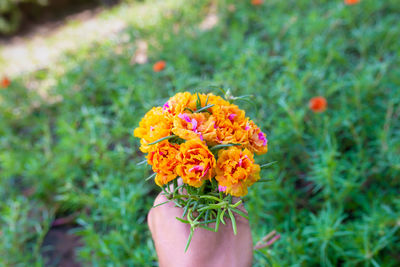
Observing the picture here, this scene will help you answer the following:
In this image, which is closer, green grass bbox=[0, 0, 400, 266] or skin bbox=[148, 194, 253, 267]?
skin bbox=[148, 194, 253, 267]

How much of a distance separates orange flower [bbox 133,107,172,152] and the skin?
0.73 ft

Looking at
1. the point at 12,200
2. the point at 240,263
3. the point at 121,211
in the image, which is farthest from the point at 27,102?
the point at 240,263

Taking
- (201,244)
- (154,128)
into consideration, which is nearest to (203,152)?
(154,128)

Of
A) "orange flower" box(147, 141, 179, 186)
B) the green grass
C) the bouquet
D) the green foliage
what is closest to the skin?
the bouquet

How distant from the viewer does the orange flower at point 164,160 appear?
28.4 inches

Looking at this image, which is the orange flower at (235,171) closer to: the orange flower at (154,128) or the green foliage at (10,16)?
the orange flower at (154,128)

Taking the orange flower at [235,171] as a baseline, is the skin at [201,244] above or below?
below

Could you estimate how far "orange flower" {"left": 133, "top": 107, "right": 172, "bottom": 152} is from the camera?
2.44 ft

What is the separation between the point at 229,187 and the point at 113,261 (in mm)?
1258

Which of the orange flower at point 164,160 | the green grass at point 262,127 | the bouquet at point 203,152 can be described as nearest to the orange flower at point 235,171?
the bouquet at point 203,152

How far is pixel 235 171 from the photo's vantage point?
0.70m

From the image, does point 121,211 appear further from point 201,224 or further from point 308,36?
point 308,36

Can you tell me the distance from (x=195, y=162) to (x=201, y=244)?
24cm

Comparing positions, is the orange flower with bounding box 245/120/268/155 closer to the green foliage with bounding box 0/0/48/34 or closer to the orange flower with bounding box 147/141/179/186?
the orange flower with bounding box 147/141/179/186
